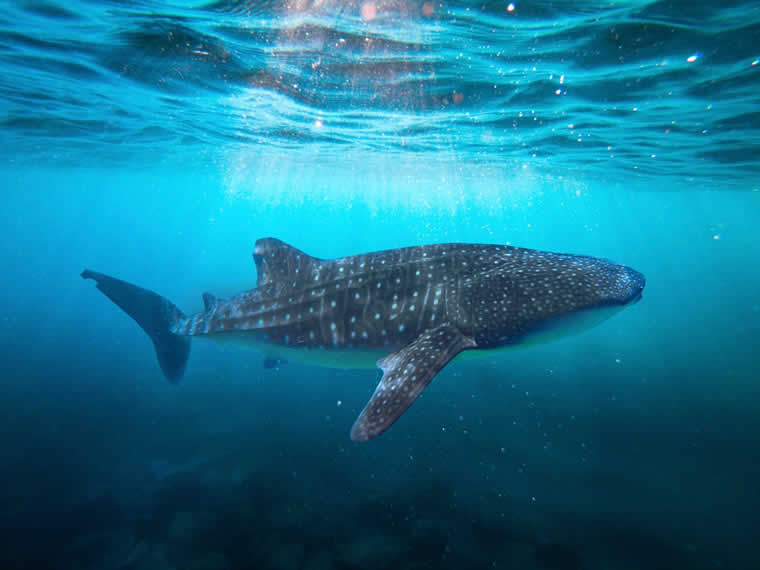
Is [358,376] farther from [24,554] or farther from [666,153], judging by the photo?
[666,153]

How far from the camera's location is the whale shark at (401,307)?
4.05m

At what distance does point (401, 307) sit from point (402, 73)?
984 centimetres

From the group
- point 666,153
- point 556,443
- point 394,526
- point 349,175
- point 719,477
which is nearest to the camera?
point 394,526

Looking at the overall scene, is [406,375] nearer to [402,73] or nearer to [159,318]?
[159,318]

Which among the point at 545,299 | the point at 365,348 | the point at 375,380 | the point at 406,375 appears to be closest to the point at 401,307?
the point at 365,348

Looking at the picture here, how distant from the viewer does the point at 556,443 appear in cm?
916

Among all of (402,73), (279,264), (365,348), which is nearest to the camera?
(365,348)

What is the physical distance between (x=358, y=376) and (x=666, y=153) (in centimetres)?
2109

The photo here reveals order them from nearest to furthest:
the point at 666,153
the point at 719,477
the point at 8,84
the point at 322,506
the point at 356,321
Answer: the point at 356,321, the point at 322,506, the point at 719,477, the point at 8,84, the point at 666,153

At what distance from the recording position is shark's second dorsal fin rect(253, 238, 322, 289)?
239 inches

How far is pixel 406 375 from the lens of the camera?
3771mm

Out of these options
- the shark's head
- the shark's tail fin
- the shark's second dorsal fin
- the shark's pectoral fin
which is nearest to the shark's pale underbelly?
the shark's head

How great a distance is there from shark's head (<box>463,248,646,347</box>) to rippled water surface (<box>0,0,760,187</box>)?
6.47 m

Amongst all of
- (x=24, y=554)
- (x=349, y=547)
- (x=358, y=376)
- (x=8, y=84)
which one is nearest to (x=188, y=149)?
(x=8, y=84)
